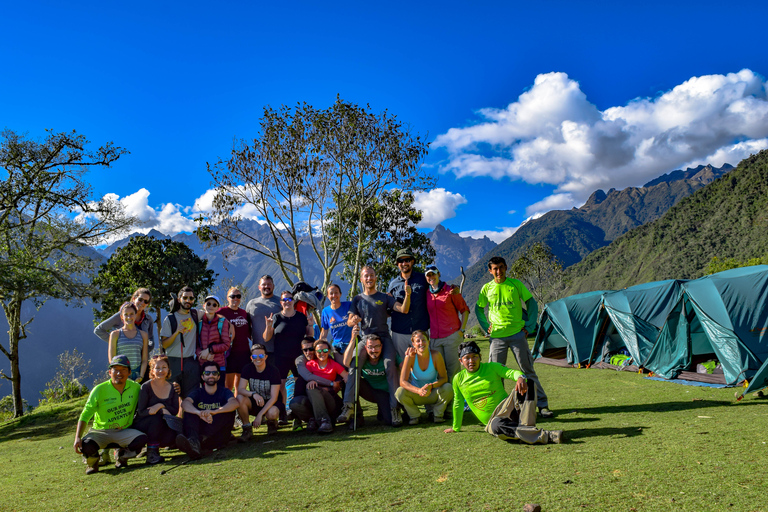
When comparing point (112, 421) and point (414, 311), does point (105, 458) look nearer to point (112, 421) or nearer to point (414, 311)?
point (112, 421)

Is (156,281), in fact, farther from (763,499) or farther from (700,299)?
(763,499)

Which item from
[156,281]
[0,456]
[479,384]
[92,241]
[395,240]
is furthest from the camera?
[156,281]

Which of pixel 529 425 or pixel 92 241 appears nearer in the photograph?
pixel 529 425

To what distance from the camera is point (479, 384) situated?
4.66 meters

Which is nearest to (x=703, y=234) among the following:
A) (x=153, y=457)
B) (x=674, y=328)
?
(x=674, y=328)

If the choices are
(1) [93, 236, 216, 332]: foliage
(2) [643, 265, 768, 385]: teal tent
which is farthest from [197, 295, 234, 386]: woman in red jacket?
(1) [93, 236, 216, 332]: foliage

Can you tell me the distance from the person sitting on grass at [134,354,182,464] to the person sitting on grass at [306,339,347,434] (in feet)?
5.09

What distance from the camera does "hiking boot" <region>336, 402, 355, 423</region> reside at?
Answer: 553cm

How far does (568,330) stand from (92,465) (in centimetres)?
1109

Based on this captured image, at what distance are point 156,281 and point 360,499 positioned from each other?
88.9ft

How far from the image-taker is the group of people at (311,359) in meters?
4.95

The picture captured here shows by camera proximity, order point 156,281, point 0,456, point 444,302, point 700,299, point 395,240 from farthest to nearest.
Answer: point 156,281 → point 395,240 → point 700,299 → point 0,456 → point 444,302

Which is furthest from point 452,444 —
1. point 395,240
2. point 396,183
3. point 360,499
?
point 395,240

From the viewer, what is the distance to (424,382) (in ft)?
17.7
